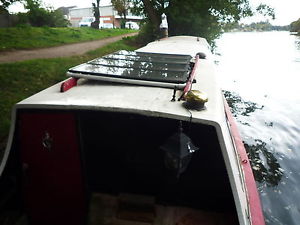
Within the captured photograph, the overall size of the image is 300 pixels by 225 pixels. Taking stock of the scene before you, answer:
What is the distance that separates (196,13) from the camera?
50.5 feet

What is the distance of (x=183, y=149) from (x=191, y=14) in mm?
14770

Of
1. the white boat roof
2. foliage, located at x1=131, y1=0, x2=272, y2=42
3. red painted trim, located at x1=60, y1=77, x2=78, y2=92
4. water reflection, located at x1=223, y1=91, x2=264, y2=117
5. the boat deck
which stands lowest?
water reflection, located at x1=223, y1=91, x2=264, y2=117

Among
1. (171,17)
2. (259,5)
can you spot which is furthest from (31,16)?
(259,5)

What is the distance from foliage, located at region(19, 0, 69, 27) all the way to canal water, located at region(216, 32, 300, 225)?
56.1 ft

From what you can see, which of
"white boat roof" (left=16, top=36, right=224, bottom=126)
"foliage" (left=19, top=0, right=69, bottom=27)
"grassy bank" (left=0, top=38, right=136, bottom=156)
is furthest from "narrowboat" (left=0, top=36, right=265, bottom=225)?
"foliage" (left=19, top=0, right=69, bottom=27)

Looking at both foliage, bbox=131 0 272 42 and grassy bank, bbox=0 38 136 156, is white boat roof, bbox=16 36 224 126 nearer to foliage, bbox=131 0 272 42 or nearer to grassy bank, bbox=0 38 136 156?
grassy bank, bbox=0 38 136 156

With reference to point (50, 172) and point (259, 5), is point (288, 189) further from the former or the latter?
point (259, 5)

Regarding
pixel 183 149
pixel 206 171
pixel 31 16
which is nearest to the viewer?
pixel 183 149

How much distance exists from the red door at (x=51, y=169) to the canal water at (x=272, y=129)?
151 inches

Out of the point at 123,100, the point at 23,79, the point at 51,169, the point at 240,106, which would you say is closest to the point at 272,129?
the point at 240,106

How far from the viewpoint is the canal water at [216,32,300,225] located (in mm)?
5295

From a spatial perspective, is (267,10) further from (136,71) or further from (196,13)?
(136,71)

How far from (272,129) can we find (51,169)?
765cm

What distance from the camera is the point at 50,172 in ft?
8.78
